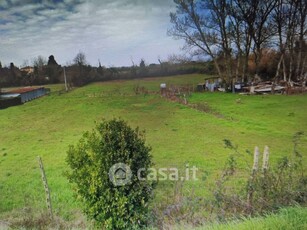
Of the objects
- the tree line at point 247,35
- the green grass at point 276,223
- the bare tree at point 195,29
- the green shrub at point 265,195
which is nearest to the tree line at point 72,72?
the bare tree at point 195,29

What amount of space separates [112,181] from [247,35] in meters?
11.7

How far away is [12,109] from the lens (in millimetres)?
7270

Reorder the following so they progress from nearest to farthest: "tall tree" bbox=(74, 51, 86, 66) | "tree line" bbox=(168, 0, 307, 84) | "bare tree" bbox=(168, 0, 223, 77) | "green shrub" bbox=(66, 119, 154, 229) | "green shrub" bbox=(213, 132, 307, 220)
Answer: "green shrub" bbox=(66, 119, 154, 229) → "green shrub" bbox=(213, 132, 307, 220) → "tall tree" bbox=(74, 51, 86, 66) → "bare tree" bbox=(168, 0, 223, 77) → "tree line" bbox=(168, 0, 307, 84)

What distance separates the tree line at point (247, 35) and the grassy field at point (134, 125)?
8.47ft

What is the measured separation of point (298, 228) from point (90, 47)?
5434mm

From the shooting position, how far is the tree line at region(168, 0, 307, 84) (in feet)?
36.3

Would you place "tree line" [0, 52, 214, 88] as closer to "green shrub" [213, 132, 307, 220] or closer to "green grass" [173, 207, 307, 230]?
"green shrub" [213, 132, 307, 220]

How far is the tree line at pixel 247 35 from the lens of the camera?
1105 cm

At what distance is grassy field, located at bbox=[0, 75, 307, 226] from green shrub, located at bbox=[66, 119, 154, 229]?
757 millimetres

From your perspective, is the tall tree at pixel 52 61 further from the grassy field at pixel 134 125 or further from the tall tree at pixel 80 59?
the grassy field at pixel 134 125

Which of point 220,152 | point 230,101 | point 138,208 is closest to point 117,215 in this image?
point 138,208

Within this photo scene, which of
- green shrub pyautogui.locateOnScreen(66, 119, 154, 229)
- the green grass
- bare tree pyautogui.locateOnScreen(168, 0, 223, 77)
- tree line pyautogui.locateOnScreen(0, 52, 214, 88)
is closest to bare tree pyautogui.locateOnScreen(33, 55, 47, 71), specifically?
tree line pyautogui.locateOnScreen(0, 52, 214, 88)

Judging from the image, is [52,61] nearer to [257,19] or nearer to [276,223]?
[276,223]

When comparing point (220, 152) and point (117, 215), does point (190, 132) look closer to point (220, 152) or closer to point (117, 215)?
point (220, 152)
